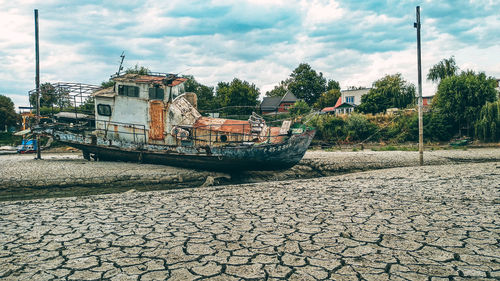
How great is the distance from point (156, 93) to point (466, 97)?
86.0ft

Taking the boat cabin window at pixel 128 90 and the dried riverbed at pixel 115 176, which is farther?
the boat cabin window at pixel 128 90

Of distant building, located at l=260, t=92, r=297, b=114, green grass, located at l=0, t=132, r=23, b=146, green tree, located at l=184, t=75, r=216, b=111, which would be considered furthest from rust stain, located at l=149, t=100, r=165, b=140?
distant building, located at l=260, t=92, r=297, b=114

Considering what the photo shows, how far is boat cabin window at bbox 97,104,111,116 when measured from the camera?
13.9 m

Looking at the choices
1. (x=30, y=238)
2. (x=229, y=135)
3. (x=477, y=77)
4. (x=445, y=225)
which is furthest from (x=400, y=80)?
(x=30, y=238)

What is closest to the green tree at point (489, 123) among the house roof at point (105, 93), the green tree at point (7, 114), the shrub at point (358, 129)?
the shrub at point (358, 129)

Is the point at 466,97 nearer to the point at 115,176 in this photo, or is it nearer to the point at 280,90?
the point at 115,176

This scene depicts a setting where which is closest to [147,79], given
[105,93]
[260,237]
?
[105,93]

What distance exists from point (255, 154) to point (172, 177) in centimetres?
341

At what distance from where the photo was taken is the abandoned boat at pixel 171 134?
41.5ft

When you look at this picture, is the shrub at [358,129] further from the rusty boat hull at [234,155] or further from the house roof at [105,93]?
the house roof at [105,93]

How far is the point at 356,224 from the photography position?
4.64m

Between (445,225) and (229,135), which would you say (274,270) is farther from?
(229,135)

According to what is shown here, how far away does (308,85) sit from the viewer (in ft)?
211

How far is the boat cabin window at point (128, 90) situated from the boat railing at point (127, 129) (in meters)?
1.30
